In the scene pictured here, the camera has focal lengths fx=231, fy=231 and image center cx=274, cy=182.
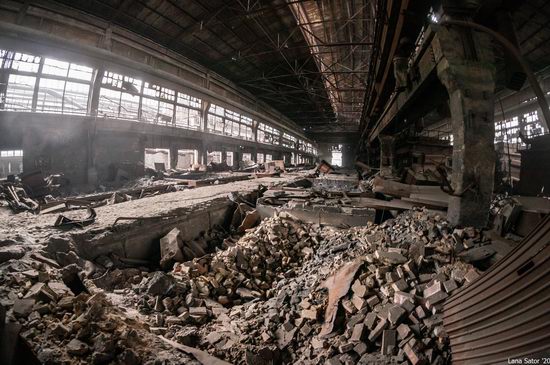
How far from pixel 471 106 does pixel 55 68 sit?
1575cm

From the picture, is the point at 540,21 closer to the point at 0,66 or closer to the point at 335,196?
the point at 335,196

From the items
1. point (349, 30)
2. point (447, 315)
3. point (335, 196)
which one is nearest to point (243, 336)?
point (447, 315)

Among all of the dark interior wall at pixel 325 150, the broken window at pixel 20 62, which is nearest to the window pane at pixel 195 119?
the broken window at pixel 20 62

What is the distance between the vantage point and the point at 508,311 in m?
1.40

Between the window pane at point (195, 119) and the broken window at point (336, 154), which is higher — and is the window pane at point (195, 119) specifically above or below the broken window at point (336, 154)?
above

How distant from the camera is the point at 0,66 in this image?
9.53 meters

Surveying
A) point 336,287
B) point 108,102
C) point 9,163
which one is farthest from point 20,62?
point 9,163

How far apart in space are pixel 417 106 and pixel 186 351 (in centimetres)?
556

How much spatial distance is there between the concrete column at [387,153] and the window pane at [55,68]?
578 inches

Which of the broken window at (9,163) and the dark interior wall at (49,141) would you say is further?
the broken window at (9,163)

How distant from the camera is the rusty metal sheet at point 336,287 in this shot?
2.32 metres

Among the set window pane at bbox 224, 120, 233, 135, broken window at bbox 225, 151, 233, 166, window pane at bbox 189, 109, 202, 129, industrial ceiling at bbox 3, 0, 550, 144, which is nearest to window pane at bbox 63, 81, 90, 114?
industrial ceiling at bbox 3, 0, 550, 144

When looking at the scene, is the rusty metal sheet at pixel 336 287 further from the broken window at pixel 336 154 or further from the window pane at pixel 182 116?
the broken window at pixel 336 154

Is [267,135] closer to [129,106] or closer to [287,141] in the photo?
[287,141]
